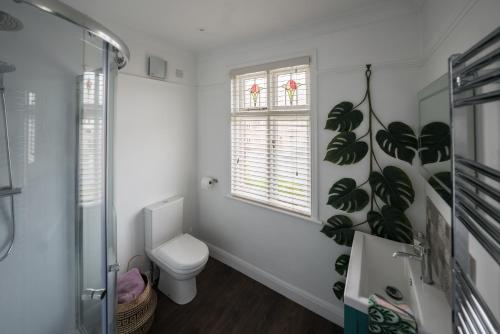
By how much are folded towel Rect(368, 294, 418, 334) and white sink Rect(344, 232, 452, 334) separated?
0.16ft

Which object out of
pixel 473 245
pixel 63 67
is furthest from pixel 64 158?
pixel 473 245

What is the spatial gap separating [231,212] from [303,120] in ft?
4.29

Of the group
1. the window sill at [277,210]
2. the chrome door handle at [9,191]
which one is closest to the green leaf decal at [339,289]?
the window sill at [277,210]

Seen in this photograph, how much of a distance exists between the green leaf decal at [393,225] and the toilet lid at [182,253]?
1.50 m

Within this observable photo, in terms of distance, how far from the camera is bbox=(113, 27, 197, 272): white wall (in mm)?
2025

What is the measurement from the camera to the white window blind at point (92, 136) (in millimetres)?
1308

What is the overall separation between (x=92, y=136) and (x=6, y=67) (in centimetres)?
50

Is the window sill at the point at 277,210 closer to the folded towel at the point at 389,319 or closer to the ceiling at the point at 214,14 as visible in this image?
the folded towel at the point at 389,319

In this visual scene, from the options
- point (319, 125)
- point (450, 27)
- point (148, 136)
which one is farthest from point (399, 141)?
point (148, 136)

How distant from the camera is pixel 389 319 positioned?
87 centimetres

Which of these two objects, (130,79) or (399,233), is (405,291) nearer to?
(399,233)

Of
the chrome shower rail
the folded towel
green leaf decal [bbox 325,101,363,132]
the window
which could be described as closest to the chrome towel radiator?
the folded towel

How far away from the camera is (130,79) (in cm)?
202

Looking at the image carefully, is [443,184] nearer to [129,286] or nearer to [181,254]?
[181,254]
